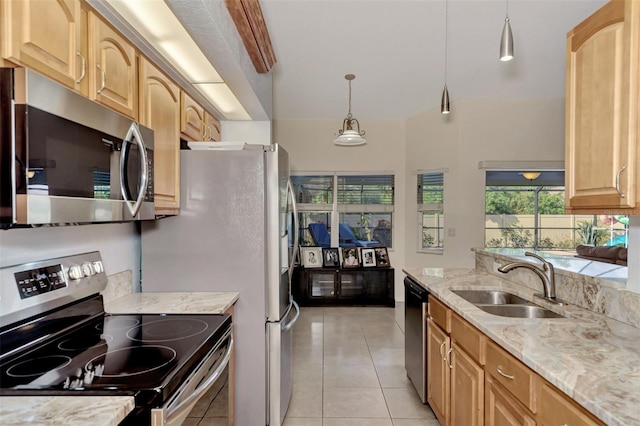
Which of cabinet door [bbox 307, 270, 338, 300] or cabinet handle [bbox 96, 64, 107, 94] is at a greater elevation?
cabinet handle [bbox 96, 64, 107, 94]

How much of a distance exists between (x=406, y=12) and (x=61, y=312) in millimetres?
2801

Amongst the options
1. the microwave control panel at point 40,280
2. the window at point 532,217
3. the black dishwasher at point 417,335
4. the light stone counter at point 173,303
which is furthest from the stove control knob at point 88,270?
the window at point 532,217

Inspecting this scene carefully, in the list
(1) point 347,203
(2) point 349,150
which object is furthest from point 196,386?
(2) point 349,150

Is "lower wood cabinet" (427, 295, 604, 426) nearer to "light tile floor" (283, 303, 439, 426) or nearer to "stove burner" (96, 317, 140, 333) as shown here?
"light tile floor" (283, 303, 439, 426)

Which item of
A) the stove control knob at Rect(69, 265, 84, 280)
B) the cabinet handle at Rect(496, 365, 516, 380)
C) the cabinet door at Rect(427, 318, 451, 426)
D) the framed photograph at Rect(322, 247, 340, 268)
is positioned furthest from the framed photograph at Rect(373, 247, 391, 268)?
the stove control knob at Rect(69, 265, 84, 280)

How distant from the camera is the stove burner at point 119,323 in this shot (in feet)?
5.04

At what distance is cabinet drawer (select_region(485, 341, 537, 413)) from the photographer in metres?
1.22

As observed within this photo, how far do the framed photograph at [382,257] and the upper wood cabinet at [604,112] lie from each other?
12.9 feet

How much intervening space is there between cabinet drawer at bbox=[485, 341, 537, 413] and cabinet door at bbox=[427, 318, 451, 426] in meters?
0.48

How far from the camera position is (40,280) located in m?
1.37

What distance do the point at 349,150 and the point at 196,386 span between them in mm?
4645

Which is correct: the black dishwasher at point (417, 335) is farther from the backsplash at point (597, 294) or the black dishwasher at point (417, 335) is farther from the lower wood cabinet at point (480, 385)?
the backsplash at point (597, 294)

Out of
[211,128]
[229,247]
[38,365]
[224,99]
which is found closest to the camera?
[38,365]

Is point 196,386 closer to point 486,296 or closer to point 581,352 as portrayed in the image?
point 581,352
